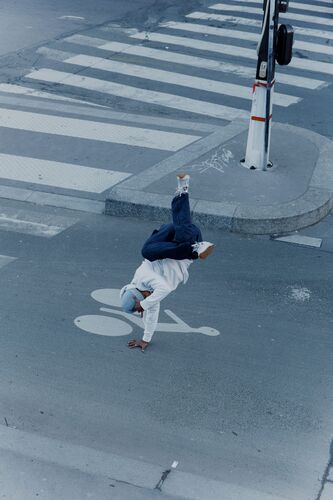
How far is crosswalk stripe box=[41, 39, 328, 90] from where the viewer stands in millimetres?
16812

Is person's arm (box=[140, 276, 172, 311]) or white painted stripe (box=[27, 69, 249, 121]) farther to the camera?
white painted stripe (box=[27, 69, 249, 121])

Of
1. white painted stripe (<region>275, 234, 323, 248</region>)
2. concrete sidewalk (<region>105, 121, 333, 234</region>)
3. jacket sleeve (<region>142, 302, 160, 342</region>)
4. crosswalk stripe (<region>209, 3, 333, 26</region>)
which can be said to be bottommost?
white painted stripe (<region>275, 234, 323, 248</region>)

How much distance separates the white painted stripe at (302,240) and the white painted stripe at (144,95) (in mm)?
4607

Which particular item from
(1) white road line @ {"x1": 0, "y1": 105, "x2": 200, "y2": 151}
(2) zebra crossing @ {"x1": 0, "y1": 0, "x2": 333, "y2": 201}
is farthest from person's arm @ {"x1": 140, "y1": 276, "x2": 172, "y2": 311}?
(1) white road line @ {"x1": 0, "y1": 105, "x2": 200, "y2": 151}

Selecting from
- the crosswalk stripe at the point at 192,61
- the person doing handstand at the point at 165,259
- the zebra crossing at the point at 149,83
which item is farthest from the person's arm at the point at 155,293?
the crosswalk stripe at the point at 192,61

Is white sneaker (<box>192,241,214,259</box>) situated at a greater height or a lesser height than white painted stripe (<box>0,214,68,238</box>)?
greater

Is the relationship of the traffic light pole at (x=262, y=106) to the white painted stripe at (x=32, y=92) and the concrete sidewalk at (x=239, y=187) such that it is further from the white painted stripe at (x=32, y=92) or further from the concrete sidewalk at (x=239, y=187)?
the white painted stripe at (x=32, y=92)

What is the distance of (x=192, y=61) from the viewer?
1777 cm

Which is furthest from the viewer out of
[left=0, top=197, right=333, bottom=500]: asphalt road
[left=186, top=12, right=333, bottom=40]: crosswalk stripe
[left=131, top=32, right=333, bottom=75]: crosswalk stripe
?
[left=186, top=12, right=333, bottom=40]: crosswalk stripe

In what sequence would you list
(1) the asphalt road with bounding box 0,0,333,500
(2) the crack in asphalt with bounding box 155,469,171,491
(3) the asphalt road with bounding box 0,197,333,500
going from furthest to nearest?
(3) the asphalt road with bounding box 0,197,333,500 < (1) the asphalt road with bounding box 0,0,333,500 < (2) the crack in asphalt with bounding box 155,469,171,491

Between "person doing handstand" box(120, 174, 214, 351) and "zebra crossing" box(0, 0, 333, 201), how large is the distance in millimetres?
3960

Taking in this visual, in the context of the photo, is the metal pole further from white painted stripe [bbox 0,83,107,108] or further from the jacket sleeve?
the jacket sleeve

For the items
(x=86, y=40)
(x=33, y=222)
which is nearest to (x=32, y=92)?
(x=86, y=40)

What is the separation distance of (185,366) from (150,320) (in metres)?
0.51
